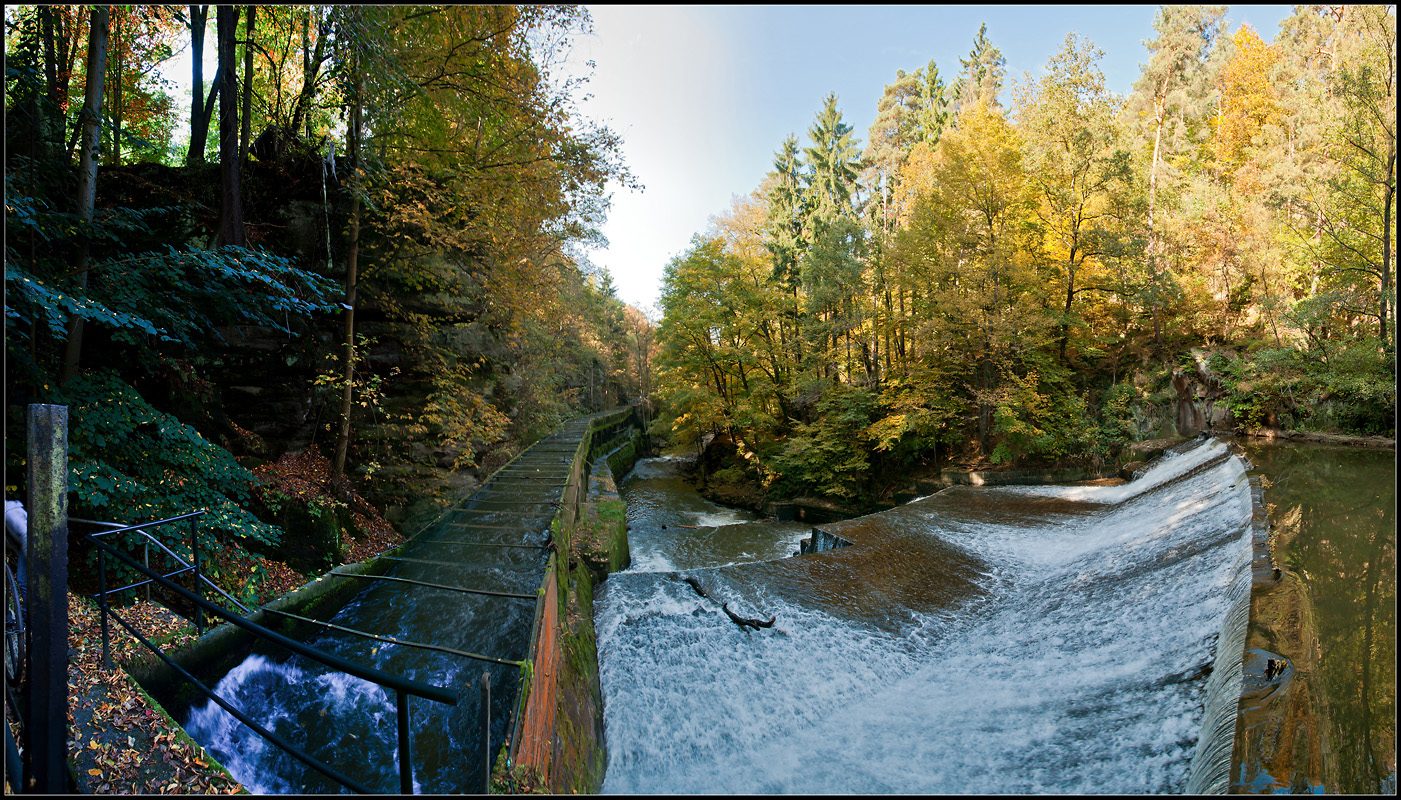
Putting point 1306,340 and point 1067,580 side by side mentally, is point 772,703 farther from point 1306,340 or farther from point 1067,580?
A: point 1306,340

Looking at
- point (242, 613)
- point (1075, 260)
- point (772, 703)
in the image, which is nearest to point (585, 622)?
point (772, 703)

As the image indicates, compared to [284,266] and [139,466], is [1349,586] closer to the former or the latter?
[284,266]

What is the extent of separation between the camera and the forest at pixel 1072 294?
1075 cm

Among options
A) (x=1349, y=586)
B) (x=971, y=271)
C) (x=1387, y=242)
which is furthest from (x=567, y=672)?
(x=1387, y=242)

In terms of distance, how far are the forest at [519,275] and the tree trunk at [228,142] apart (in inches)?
1.9

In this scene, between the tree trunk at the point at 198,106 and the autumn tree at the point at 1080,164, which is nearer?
the tree trunk at the point at 198,106

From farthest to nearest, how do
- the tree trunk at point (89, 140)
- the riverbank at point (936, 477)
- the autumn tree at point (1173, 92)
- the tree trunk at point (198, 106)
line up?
the autumn tree at point (1173, 92)
the riverbank at point (936, 477)
the tree trunk at point (198, 106)
the tree trunk at point (89, 140)

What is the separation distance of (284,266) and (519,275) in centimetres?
451

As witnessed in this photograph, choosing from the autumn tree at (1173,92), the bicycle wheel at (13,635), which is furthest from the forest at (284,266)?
the autumn tree at (1173,92)

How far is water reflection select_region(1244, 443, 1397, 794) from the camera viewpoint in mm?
2977

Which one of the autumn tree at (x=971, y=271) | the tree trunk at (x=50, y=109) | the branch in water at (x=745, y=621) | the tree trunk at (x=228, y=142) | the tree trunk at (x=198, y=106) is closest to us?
the tree trunk at (x=50, y=109)

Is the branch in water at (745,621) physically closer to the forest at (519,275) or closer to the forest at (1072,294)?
the forest at (519,275)

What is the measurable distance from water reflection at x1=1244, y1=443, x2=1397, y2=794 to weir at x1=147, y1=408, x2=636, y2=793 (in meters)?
4.97

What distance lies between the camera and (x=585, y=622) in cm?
625
